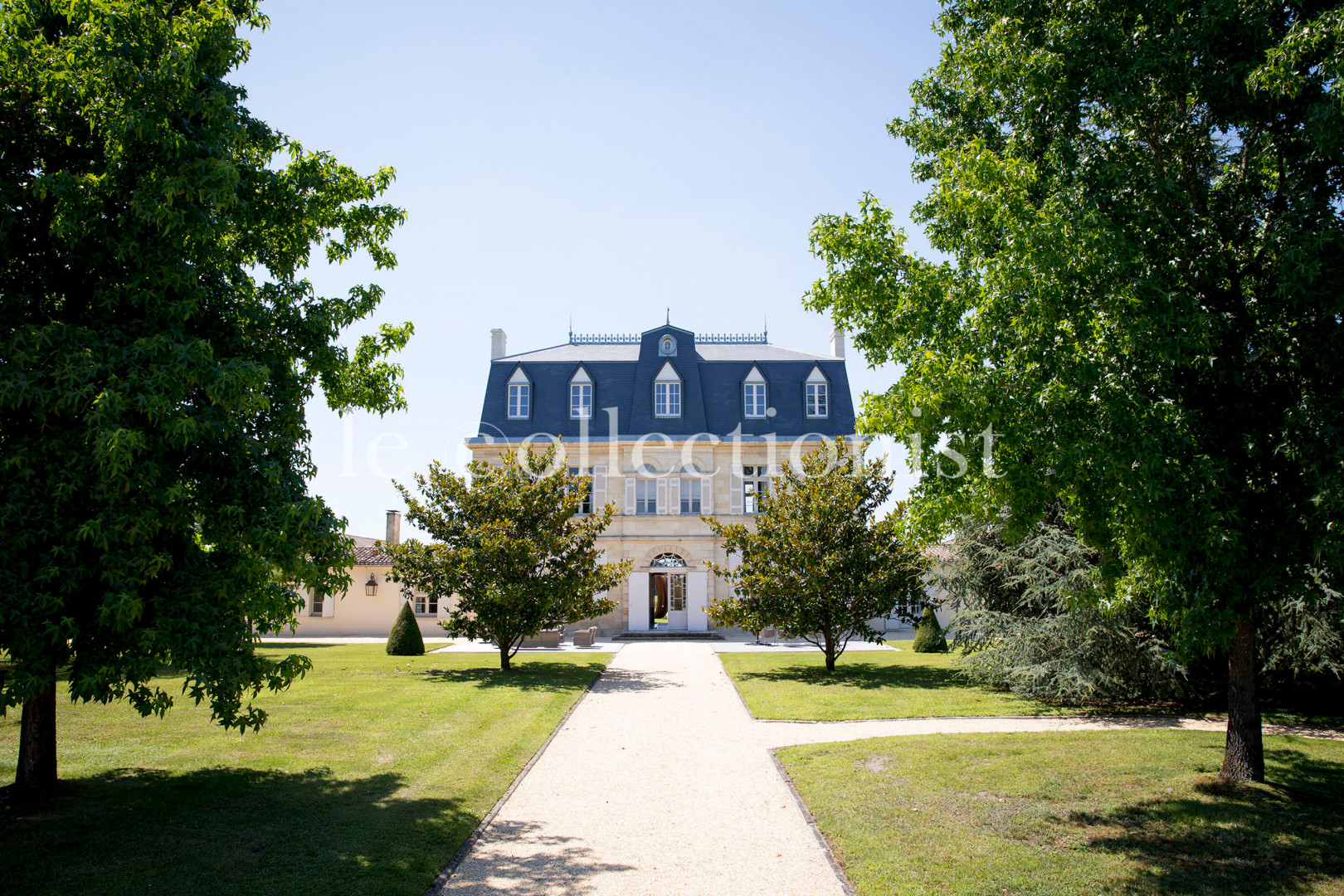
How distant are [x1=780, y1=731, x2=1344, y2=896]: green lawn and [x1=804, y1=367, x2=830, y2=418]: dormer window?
25.4m

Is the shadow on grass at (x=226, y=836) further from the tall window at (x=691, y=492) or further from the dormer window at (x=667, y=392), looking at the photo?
the dormer window at (x=667, y=392)

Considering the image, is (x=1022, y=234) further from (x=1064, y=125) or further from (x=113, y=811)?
(x=113, y=811)

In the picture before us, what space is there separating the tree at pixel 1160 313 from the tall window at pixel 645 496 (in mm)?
26086

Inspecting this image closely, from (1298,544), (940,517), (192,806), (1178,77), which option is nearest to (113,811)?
(192,806)

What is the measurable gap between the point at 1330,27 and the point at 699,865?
8.42m

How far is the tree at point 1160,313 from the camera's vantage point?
7152 mm

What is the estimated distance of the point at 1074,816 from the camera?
26.0 feet

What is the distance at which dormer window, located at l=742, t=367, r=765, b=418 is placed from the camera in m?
36.0

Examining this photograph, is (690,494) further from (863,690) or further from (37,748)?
(37,748)

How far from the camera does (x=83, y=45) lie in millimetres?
6656

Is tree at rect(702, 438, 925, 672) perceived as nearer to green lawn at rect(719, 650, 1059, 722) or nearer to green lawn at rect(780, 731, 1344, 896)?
green lawn at rect(719, 650, 1059, 722)

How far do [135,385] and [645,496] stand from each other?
29.1m

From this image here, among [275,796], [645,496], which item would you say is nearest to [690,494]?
[645,496]

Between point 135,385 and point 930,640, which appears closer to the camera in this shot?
point 135,385
